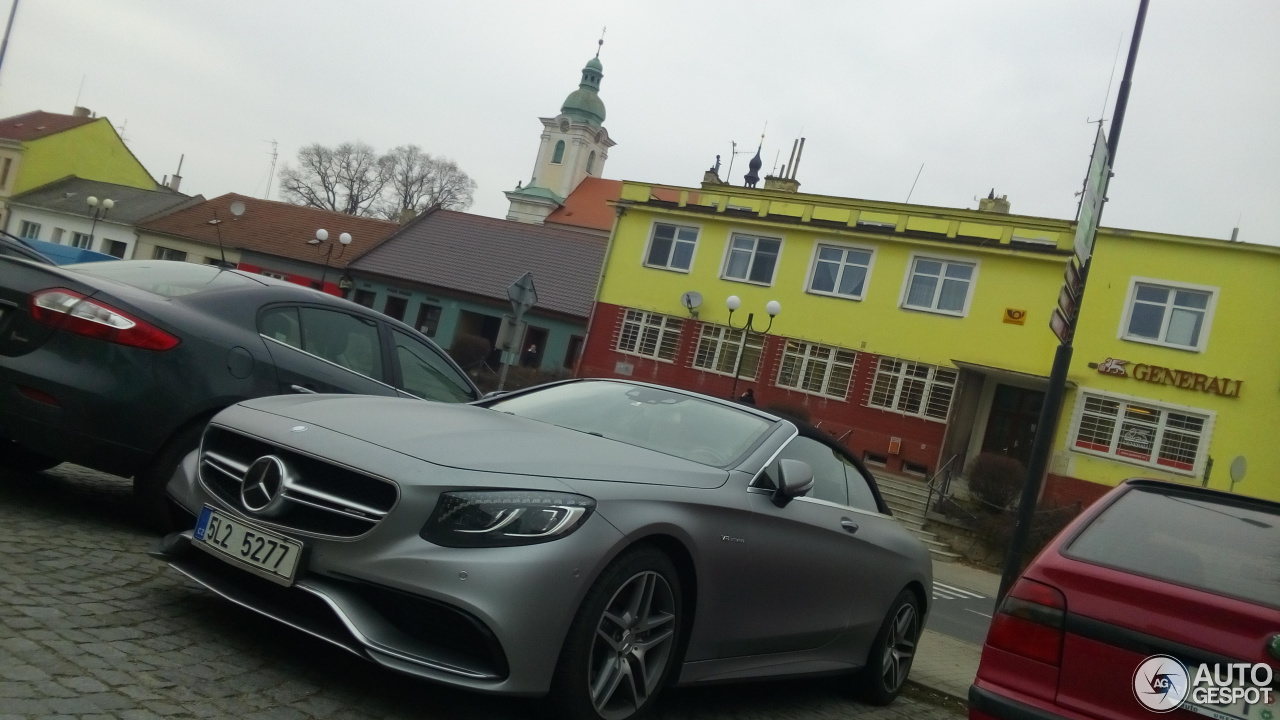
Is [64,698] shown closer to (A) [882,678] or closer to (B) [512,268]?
(A) [882,678]

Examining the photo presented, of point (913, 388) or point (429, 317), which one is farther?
point (429, 317)

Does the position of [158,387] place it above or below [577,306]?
below

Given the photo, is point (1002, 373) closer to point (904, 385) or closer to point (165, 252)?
point (904, 385)

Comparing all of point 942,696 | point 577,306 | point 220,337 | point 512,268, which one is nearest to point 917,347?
point 577,306

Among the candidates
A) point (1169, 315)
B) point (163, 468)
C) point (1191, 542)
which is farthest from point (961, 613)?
point (1169, 315)

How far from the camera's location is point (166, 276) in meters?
5.83

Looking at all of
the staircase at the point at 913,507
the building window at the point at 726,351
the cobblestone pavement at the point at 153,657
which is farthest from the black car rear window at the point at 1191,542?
the building window at the point at 726,351

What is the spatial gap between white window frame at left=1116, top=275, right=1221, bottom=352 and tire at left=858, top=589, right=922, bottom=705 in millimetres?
25175

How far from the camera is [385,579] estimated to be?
3438 mm

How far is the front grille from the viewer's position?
3.57m

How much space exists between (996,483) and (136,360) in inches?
828

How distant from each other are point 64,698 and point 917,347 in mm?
30528

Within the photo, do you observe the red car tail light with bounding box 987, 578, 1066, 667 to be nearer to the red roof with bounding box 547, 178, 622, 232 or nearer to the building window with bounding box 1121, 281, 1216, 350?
the building window with bounding box 1121, 281, 1216, 350

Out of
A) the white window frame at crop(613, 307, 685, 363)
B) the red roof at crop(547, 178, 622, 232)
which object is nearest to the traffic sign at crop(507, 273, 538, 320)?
the white window frame at crop(613, 307, 685, 363)
